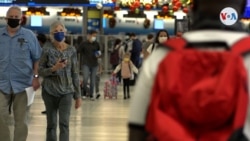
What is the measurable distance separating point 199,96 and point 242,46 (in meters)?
0.32

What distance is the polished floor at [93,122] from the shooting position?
1166 cm

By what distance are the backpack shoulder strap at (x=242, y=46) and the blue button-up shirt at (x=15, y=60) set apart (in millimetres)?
5855

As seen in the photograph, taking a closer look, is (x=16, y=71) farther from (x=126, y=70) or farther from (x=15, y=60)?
(x=126, y=70)

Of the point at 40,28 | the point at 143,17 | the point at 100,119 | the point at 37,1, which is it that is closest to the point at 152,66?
the point at 100,119

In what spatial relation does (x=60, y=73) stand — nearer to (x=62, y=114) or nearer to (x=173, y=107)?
(x=62, y=114)

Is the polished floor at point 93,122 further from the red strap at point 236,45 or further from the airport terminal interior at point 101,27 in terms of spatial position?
the red strap at point 236,45

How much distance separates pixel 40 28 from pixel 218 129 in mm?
39769

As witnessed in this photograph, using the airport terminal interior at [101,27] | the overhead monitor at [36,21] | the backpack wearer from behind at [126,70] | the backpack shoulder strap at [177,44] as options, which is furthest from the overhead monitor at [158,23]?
the backpack shoulder strap at [177,44]

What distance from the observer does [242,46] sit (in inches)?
118

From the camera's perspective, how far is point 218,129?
2949 mm

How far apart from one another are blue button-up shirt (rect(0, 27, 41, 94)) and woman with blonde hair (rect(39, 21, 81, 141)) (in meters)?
0.35

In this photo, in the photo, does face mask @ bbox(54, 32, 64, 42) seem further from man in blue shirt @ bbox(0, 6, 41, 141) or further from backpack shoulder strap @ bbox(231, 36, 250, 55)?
backpack shoulder strap @ bbox(231, 36, 250, 55)

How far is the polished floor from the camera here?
38.2 ft

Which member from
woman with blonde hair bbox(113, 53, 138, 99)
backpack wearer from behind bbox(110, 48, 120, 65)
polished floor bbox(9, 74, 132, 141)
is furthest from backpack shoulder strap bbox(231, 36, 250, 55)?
backpack wearer from behind bbox(110, 48, 120, 65)
